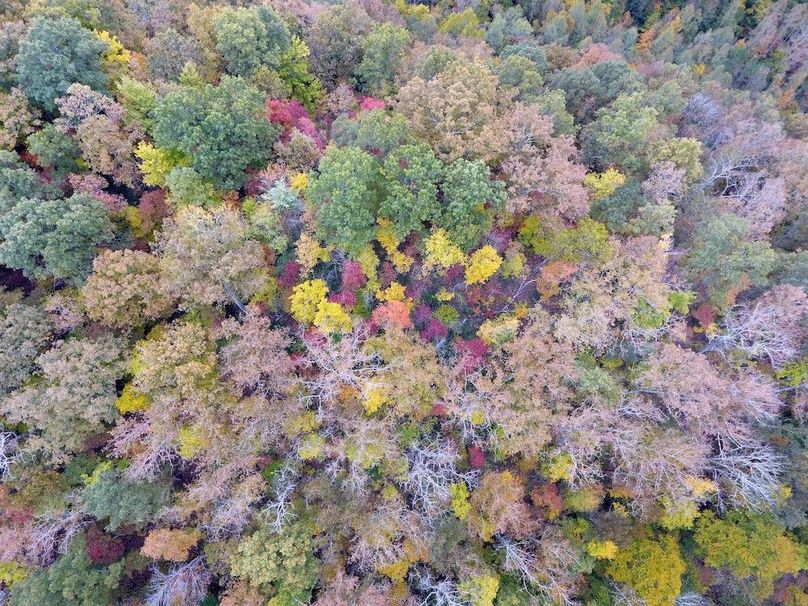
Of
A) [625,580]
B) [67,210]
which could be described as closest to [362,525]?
[625,580]

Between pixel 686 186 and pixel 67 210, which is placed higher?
pixel 67 210

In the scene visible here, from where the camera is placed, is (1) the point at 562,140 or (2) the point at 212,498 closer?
(2) the point at 212,498

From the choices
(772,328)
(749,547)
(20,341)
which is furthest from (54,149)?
(749,547)

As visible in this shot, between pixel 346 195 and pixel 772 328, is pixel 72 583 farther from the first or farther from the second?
pixel 772 328

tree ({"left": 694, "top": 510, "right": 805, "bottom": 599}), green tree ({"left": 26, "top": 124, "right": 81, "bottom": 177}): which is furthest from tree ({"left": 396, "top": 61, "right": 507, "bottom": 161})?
tree ({"left": 694, "top": 510, "right": 805, "bottom": 599})

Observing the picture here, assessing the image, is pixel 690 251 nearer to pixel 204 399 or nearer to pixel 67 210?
pixel 204 399
